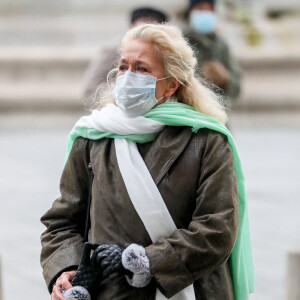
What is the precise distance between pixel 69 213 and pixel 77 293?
1.15 ft

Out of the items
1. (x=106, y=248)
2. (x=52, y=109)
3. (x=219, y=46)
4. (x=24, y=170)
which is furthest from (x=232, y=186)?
(x=52, y=109)

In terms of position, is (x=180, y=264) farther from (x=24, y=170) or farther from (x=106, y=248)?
(x=24, y=170)

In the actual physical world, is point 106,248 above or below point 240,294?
above

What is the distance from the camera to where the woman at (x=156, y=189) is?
306 cm

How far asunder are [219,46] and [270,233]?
5.72ft

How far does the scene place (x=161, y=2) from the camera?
637 inches

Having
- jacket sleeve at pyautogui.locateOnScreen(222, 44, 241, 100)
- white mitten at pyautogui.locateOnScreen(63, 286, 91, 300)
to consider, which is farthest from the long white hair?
jacket sleeve at pyautogui.locateOnScreen(222, 44, 241, 100)

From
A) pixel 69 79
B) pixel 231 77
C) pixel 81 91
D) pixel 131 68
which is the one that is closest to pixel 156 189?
pixel 131 68

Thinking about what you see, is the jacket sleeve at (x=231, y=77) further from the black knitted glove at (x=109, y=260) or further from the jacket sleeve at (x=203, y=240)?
the black knitted glove at (x=109, y=260)

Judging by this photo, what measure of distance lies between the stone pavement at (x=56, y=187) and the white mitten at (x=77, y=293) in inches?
115

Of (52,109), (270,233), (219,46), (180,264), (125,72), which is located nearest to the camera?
(180,264)

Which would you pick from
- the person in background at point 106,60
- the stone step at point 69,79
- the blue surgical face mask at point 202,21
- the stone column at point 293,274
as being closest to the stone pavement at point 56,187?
the stone step at point 69,79

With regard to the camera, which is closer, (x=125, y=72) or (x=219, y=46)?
(x=125, y=72)

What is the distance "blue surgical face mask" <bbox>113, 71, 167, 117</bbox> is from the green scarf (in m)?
0.04
